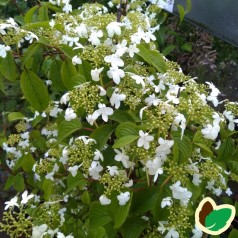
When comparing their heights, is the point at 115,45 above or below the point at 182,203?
above

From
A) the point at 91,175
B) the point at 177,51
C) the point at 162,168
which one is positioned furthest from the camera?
the point at 177,51

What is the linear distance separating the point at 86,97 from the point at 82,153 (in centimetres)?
13

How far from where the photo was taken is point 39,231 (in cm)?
106

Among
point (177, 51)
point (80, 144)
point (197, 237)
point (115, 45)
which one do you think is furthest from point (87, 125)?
point (177, 51)

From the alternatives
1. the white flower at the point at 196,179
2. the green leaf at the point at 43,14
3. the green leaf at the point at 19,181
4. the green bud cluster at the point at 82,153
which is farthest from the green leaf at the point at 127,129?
the green leaf at the point at 19,181

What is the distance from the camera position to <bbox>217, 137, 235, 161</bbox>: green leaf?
1.15 m

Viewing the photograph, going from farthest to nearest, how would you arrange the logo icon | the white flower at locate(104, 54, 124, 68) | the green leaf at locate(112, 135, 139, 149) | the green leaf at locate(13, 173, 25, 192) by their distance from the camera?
the green leaf at locate(13, 173, 25, 192)
the white flower at locate(104, 54, 124, 68)
the green leaf at locate(112, 135, 139, 149)
the logo icon

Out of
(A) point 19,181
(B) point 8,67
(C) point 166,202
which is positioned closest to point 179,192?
(C) point 166,202

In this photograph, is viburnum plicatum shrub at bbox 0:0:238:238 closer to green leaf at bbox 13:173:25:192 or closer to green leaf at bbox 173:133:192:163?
green leaf at bbox 173:133:192:163

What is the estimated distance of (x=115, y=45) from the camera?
109cm

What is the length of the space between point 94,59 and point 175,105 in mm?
206

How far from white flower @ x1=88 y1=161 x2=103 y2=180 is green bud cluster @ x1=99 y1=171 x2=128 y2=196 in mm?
44

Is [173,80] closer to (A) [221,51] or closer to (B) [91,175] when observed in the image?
(B) [91,175]

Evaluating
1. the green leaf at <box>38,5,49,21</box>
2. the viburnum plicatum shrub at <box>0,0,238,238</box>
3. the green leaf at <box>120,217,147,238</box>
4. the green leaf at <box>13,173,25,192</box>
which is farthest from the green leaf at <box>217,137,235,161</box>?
the green leaf at <box>13,173,25,192</box>
